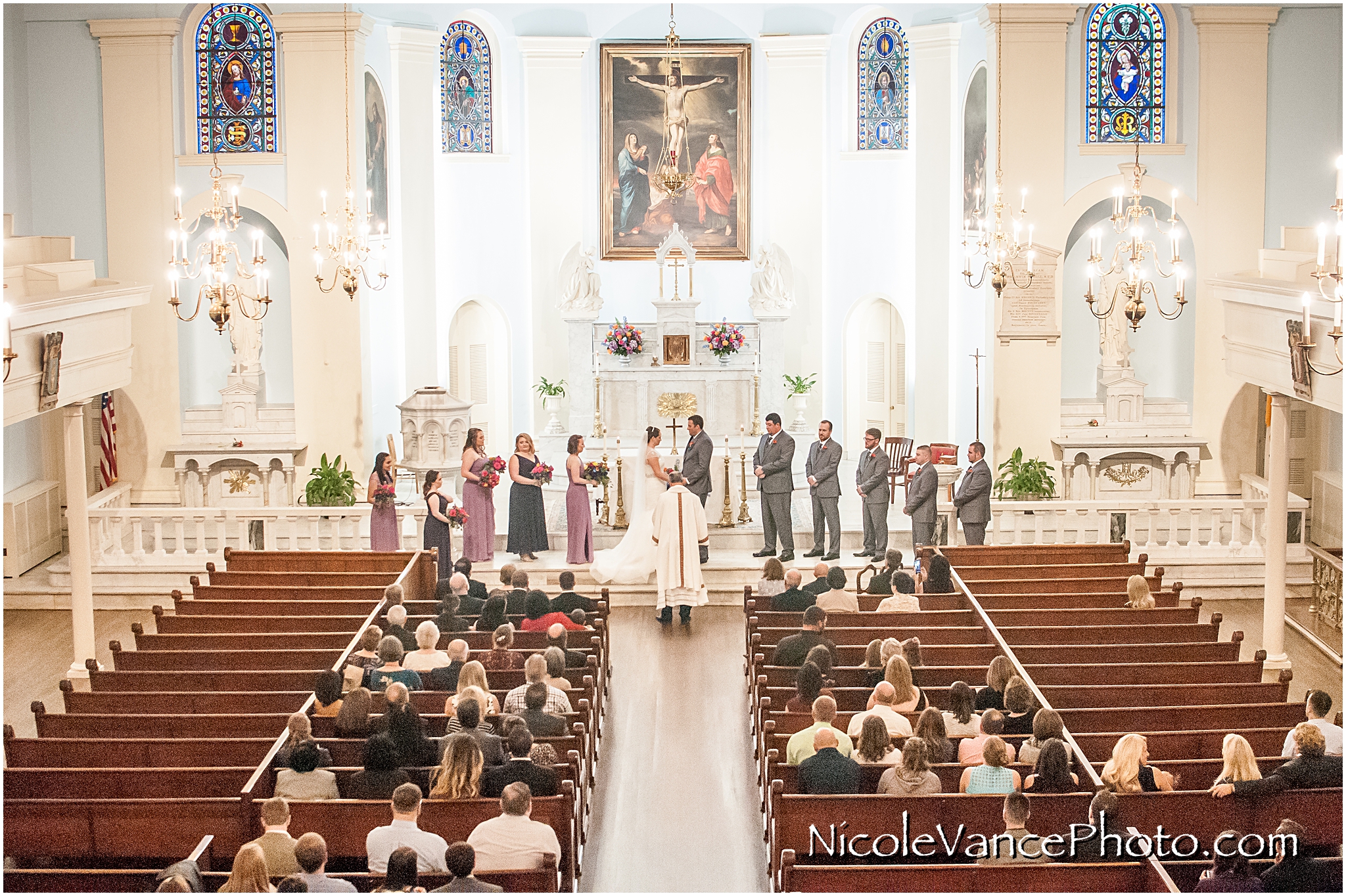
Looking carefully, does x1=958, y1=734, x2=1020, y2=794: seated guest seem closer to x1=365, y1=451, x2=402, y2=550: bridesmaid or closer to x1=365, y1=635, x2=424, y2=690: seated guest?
x1=365, y1=635, x2=424, y2=690: seated guest

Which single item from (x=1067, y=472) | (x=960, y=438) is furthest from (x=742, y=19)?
(x=1067, y=472)

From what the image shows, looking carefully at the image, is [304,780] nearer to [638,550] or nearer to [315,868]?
[315,868]

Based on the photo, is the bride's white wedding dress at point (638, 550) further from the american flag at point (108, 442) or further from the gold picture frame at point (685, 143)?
the gold picture frame at point (685, 143)

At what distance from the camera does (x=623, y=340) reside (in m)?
19.0

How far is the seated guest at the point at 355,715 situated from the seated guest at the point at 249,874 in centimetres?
228

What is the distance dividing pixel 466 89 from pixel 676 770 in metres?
13.0

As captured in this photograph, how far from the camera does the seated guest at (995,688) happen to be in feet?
28.8

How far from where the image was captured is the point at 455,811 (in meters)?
7.12

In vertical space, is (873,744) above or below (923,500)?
below

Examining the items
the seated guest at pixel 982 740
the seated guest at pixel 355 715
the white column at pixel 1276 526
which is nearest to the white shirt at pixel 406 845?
the seated guest at pixel 355 715

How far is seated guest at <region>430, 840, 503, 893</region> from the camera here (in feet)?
19.6

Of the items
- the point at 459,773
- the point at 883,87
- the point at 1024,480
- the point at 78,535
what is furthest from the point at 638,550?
the point at 883,87

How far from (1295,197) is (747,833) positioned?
11.8 m

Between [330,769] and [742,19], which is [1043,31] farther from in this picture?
[330,769]
